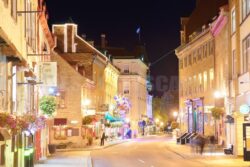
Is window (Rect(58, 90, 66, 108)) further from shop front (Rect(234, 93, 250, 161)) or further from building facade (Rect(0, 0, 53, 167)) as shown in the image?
building facade (Rect(0, 0, 53, 167))

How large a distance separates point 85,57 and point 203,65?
15.0m

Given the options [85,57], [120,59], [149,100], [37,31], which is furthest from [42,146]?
[149,100]

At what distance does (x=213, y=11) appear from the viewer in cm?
6238

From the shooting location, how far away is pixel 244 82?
35.3 meters

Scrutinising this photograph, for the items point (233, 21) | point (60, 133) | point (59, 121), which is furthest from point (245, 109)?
point (60, 133)

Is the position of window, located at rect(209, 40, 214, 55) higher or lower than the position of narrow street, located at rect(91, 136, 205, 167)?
higher

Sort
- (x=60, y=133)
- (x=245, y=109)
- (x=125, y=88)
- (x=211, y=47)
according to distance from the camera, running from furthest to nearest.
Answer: (x=125, y=88), (x=60, y=133), (x=211, y=47), (x=245, y=109)

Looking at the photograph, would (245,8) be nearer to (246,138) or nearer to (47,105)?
(246,138)

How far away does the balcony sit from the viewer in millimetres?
34531

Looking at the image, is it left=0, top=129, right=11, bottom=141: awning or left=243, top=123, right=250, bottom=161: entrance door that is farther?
left=243, top=123, right=250, bottom=161: entrance door

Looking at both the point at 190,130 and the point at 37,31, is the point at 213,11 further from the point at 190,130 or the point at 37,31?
the point at 37,31

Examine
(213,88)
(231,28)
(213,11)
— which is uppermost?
(213,11)

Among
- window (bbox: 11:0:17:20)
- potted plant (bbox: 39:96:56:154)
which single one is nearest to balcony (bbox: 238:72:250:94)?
potted plant (bbox: 39:96:56:154)

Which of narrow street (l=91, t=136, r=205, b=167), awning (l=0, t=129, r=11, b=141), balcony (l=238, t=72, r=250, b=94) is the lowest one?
narrow street (l=91, t=136, r=205, b=167)
